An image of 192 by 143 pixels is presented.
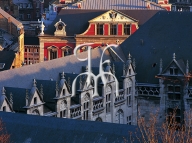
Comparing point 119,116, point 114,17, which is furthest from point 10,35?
point 119,116

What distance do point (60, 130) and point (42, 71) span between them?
1295 centimetres

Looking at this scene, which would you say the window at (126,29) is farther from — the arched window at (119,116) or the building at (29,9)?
the building at (29,9)

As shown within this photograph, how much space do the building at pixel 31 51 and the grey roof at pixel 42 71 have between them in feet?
148

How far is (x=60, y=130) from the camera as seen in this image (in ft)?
176

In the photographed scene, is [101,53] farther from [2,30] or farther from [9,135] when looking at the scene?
[2,30]

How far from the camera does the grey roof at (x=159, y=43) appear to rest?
75562mm

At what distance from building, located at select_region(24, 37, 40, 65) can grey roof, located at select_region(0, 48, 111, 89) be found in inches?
1776

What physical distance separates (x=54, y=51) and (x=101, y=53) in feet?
92.3

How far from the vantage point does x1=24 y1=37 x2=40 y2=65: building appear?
12071 centimetres

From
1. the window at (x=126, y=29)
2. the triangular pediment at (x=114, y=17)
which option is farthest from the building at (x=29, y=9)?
the triangular pediment at (x=114, y=17)

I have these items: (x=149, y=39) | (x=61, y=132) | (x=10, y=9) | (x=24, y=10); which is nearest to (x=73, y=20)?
(x=149, y=39)

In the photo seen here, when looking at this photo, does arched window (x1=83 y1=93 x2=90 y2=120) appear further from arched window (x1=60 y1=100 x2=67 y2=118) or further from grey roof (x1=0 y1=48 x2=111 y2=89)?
arched window (x1=60 y1=100 x2=67 y2=118)

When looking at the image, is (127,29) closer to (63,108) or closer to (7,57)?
(7,57)

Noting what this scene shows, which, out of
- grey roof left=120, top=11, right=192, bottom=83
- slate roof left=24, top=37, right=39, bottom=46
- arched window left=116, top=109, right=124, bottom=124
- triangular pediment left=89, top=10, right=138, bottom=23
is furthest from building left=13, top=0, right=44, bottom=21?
arched window left=116, top=109, right=124, bottom=124
